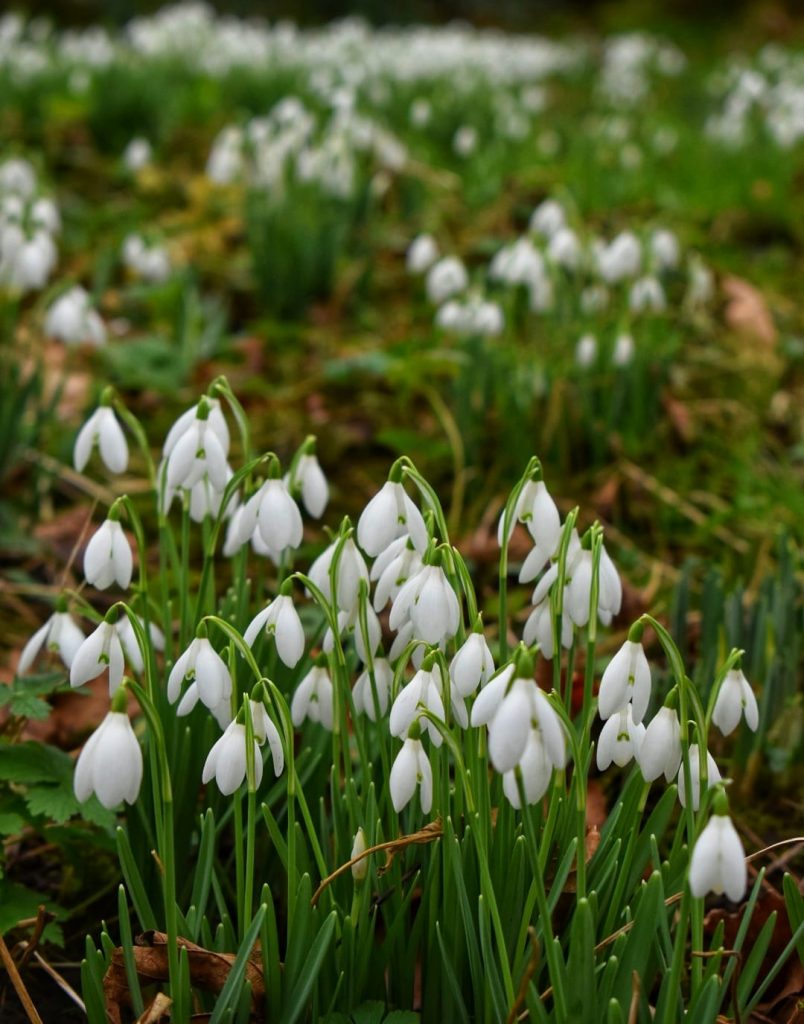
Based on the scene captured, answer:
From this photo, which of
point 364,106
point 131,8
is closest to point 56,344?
point 364,106

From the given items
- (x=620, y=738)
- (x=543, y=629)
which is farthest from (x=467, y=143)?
(x=620, y=738)

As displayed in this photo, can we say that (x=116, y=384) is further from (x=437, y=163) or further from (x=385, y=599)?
(x=437, y=163)

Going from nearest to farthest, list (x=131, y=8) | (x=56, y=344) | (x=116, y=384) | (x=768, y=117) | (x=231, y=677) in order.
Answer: (x=231, y=677) → (x=116, y=384) → (x=56, y=344) → (x=768, y=117) → (x=131, y=8)

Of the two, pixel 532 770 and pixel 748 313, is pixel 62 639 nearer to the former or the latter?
pixel 532 770

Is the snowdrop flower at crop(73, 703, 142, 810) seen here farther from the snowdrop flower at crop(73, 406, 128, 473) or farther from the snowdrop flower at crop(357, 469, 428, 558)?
the snowdrop flower at crop(73, 406, 128, 473)

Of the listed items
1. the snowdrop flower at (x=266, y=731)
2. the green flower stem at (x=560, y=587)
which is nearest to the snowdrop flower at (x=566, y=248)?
the green flower stem at (x=560, y=587)

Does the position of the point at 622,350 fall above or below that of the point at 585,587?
above
